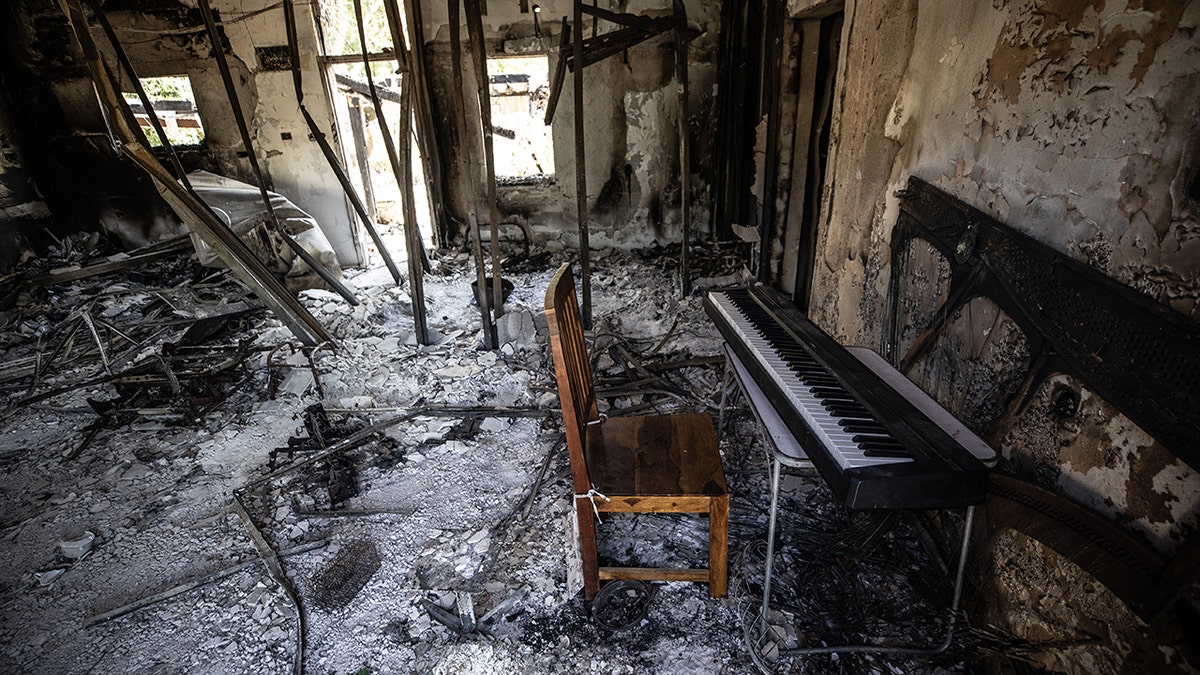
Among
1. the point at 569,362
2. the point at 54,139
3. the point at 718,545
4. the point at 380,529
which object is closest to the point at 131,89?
the point at 54,139

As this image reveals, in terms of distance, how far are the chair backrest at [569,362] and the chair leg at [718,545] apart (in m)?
0.50

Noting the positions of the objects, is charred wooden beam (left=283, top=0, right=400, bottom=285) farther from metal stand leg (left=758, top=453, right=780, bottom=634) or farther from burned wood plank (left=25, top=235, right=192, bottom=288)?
metal stand leg (left=758, top=453, right=780, bottom=634)

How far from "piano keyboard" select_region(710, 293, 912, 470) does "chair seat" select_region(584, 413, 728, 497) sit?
0.42 metres

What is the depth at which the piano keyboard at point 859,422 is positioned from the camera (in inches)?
58.4

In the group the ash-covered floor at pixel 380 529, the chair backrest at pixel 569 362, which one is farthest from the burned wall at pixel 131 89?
the chair backrest at pixel 569 362

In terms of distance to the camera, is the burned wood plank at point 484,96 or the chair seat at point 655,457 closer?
the chair seat at point 655,457

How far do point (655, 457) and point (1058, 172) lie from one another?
1.67 m

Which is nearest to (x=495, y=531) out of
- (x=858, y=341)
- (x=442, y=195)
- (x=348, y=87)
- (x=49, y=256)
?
(x=858, y=341)

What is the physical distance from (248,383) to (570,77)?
5.28 m

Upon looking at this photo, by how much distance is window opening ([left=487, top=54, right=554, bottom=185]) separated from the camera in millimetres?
7943

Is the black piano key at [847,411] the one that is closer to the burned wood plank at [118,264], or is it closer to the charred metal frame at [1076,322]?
the charred metal frame at [1076,322]

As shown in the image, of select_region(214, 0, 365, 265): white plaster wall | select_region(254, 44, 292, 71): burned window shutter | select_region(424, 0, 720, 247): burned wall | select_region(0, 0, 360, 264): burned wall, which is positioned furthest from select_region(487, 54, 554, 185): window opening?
select_region(254, 44, 292, 71): burned window shutter

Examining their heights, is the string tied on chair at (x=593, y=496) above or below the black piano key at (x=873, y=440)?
below

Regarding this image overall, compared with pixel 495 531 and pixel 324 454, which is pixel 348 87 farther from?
pixel 495 531
